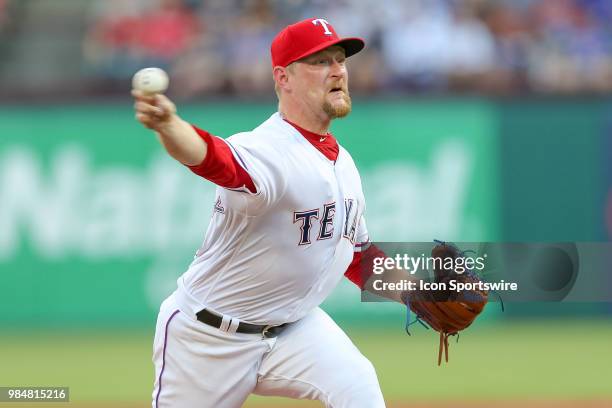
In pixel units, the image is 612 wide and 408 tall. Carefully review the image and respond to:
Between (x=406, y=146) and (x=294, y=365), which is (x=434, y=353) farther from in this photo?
(x=294, y=365)

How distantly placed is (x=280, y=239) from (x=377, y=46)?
8.40 metres

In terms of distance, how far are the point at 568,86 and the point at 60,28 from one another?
6.80 metres

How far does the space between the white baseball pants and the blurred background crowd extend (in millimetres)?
7676

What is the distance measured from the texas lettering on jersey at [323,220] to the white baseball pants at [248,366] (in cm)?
48

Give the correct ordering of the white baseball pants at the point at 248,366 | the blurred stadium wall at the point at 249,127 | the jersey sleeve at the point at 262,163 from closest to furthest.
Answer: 1. the jersey sleeve at the point at 262,163
2. the white baseball pants at the point at 248,366
3. the blurred stadium wall at the point at 249,127

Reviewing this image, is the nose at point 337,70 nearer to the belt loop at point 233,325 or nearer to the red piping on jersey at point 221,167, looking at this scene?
the red piping on jersey at point 221,167

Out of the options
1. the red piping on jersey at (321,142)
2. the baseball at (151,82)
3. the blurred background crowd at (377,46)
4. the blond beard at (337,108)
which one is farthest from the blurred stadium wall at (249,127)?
the baseball at (151,82)

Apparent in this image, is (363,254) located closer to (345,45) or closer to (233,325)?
(233,325)

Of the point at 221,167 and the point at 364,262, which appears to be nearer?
the point at 221,167

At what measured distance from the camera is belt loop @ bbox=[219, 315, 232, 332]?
5.41 m

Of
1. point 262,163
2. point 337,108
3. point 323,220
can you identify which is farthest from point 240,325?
point 337,108

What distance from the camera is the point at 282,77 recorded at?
18.2 ft

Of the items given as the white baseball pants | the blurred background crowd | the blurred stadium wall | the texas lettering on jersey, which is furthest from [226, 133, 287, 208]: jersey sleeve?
the blurred background crowd

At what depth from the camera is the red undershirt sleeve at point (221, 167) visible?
4.58 m
